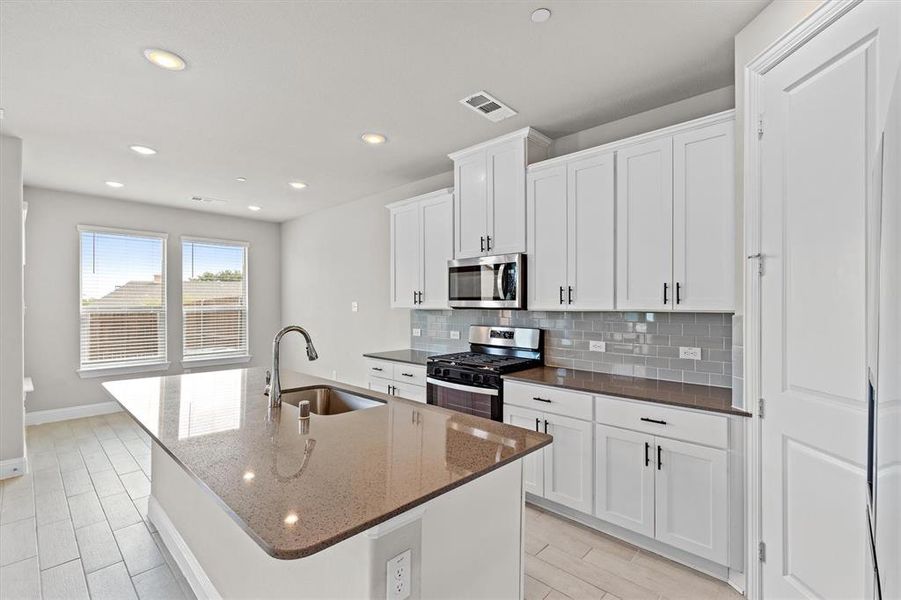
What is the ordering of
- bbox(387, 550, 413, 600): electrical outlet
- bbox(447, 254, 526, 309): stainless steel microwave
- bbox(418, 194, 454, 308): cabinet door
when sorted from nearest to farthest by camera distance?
1. bbox(387, 550, 413, 600): electrical outlet
2. bbox(447, 254, 526, 309): stainless steel microwave
3. bbox(418, 194, 454, 308): cabinet door

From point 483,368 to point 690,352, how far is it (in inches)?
52.0

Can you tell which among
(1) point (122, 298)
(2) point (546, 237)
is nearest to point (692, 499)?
(2) point (546, 237)

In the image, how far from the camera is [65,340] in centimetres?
506

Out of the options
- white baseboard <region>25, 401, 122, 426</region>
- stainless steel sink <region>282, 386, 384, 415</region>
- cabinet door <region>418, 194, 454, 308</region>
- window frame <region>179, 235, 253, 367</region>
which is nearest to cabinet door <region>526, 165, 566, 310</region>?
cabinet door <region>418, 194, 454, 308</region>

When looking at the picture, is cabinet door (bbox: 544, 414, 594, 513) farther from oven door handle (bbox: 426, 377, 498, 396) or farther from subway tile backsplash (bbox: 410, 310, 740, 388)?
subway tile backsplash (bbox: 410, 310, 740, 388)

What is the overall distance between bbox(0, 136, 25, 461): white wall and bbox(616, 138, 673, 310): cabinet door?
4.57m

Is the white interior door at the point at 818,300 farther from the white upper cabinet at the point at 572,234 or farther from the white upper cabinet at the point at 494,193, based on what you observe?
the white upper cabinet at the point at 494,193

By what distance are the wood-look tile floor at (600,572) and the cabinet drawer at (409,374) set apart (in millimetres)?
1476

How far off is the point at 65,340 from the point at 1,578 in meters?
3.80

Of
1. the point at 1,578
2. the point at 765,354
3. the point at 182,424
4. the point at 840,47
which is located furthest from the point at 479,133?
the point at 1,578

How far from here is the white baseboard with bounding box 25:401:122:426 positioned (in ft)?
15.9

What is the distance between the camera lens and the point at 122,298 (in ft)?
17.9

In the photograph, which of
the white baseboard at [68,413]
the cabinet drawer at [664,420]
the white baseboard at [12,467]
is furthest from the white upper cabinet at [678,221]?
the white baseboard at [68,413]

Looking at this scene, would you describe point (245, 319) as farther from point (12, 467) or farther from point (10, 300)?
point (12, 467)
